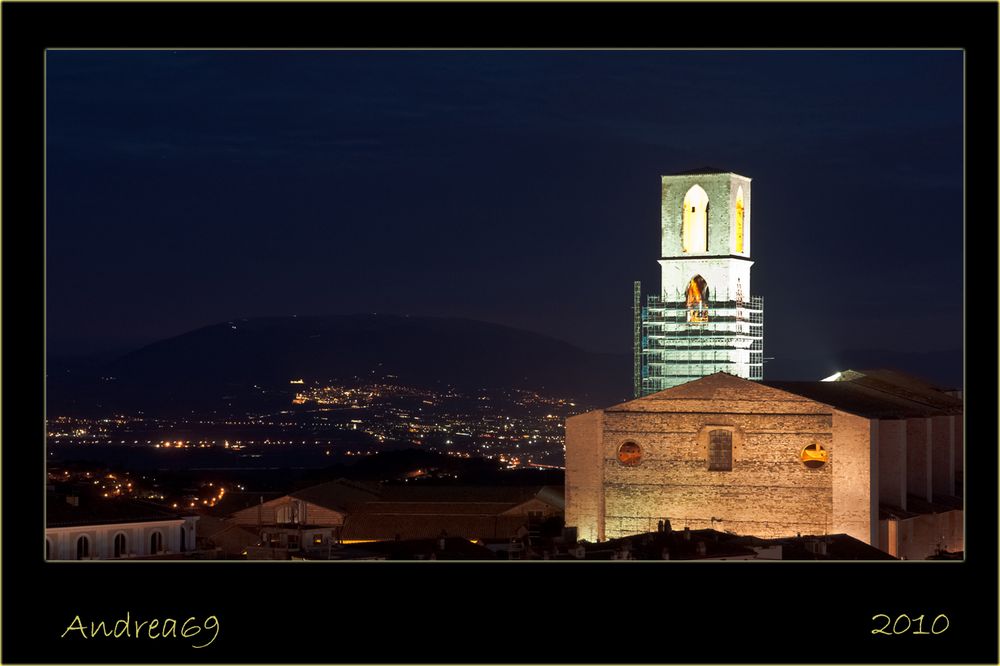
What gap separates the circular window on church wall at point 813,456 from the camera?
33875mm

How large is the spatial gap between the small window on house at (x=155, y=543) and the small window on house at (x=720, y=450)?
30.8 feet

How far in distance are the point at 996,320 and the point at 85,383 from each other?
384ft

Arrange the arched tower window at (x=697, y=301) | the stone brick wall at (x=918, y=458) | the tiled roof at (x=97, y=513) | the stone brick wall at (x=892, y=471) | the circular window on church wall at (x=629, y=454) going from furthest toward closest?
the arched tower window at (x=697, y=301) < the stone brick wall at (x=918, y=458) < the circular window on church wall at (x=629, y=454) < the stone brick wall at (x=892, y=471) < the tiled roof at (x=97, y=513)

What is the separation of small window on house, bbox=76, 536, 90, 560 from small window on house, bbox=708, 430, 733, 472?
10.5m

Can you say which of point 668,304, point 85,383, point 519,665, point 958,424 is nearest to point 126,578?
point 519,665

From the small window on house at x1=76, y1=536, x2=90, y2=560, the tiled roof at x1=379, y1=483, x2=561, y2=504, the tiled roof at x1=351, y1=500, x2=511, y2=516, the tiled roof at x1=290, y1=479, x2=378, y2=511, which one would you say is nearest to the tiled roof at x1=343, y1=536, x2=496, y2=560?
the small window on house at x1=76, y1=536, x2=90, y2=560

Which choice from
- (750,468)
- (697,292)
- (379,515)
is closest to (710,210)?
(697,292)

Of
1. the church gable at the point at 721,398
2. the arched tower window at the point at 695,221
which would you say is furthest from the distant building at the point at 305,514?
the arched tower window at the point at 695,221

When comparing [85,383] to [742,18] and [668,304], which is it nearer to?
[668,304]

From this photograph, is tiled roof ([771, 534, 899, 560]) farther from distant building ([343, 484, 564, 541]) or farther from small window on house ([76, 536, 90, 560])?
small window on house ([76, 536, 90, 560])

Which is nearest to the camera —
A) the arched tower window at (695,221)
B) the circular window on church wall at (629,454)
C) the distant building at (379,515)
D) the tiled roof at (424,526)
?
the circular window on church wall at (629,454)

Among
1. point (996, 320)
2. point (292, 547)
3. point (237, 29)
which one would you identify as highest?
point (237, 29)

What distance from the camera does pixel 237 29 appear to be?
1370 centimetres

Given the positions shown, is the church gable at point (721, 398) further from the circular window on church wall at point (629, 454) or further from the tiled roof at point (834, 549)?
the tiled roof at point (834, 549)
